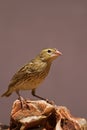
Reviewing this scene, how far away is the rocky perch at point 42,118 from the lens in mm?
1580

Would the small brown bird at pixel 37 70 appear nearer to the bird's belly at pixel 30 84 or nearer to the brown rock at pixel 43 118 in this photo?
the bird's belly at pixel 30 84

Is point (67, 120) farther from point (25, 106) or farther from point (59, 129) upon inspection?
point (25, 106)

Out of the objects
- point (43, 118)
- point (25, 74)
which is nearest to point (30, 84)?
point (25, 74)

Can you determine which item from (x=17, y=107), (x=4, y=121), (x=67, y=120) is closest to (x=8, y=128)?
(x=17, y=107)

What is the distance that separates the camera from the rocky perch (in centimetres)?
158

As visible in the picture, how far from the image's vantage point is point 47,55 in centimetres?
175

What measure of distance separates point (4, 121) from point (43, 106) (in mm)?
636

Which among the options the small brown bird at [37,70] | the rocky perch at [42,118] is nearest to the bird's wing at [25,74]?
the small brown bird at [37,70]

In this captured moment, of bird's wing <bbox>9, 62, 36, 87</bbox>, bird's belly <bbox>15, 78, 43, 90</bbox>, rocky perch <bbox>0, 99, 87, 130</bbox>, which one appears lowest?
rocky perch <bbox>0, 99, 87, 130</bbox>

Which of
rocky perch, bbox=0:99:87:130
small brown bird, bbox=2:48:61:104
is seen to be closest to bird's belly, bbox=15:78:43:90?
small brown bird, bbox=2:48:61:104

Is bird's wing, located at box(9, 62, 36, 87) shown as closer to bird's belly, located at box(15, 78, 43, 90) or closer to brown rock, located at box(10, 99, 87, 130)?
bird's belly, located at box(15, 78, 43, 90)

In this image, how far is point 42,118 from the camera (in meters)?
1.58

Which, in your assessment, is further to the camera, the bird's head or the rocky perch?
the bird's head

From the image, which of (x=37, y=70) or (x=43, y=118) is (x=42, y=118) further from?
(x=37, y=70)
